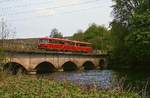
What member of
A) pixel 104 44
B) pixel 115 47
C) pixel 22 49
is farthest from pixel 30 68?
pixel 104 44

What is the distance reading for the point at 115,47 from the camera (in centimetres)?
7138

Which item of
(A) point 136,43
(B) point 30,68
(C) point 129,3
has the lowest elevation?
(B) point 30,68

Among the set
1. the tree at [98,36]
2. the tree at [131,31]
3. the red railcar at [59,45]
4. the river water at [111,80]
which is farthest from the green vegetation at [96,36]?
the river water at [111,80]

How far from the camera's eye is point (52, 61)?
6372cm

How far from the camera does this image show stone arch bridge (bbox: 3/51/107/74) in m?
55.4

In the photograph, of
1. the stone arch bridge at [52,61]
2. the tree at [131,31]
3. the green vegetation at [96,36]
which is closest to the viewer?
the tree at [131,31]

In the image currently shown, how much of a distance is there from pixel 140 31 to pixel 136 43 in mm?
2531

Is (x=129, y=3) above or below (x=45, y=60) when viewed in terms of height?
above

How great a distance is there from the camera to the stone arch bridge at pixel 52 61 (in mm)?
55406

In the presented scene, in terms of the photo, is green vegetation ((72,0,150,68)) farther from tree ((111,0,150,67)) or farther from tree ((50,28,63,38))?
tree ((50,28,63,38))

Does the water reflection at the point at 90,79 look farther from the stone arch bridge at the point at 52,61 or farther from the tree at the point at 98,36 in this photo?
the tree at the point at 98,36

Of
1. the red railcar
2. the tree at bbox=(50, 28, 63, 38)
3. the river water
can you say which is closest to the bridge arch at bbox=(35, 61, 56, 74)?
the red railcar

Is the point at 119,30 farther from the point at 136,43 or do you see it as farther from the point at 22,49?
the point at 22,49

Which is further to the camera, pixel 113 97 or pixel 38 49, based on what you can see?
pixel 38 49
